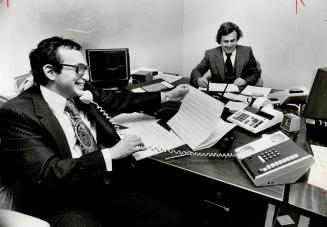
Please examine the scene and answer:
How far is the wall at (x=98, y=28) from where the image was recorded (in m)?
2.10

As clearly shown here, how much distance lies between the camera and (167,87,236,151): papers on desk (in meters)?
1.42

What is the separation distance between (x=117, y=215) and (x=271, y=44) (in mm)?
3335

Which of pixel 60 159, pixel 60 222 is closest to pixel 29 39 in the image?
pixel 60 159

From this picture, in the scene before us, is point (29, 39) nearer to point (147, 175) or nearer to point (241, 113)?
point (147, 175)

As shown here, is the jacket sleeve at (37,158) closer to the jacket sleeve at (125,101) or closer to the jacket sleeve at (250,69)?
the jacket sleeve at (125,101)

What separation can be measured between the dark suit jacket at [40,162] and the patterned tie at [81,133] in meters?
0.09

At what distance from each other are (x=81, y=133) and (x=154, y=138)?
0.39 m

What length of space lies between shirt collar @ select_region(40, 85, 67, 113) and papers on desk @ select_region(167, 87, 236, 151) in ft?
2.02

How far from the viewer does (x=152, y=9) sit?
3676mm

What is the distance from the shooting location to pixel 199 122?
1500 mm

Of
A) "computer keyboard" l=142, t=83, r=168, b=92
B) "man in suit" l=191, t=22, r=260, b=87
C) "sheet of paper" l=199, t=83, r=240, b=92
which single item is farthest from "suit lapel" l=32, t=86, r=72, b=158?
"man in suit" l=191, t=22, r=260, b=87

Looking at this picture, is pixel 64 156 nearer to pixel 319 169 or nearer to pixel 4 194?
pixel 4 194

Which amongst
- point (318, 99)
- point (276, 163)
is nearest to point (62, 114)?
point (276, 163)

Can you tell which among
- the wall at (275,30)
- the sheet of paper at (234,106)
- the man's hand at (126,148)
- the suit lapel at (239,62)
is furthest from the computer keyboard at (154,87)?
the wall at (275,30)
